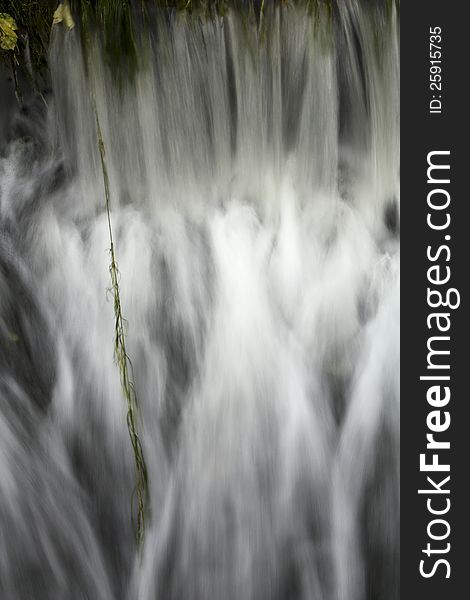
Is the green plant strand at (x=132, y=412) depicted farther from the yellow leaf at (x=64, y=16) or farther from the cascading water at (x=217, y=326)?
the yellow leaf at (x=64, y=16)

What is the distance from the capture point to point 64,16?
166cm

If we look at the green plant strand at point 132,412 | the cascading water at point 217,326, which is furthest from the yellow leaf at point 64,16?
the green plant strand at point 132,412

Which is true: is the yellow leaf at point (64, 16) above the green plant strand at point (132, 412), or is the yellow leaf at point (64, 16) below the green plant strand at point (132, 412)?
above

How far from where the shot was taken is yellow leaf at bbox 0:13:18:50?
1.68 m

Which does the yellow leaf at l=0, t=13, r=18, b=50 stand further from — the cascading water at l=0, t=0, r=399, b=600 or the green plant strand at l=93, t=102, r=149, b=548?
the green plant strand at l=93, t=102, r=149, b=548

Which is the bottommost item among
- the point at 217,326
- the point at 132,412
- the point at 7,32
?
the point at 132,412

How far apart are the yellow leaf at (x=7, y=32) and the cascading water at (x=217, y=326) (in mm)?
100

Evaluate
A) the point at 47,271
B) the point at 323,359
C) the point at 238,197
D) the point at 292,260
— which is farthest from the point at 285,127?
the point at 47,271

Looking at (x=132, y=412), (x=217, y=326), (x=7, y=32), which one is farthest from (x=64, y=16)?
(x=132, y=412)

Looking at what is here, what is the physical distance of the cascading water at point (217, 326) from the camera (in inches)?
67.8

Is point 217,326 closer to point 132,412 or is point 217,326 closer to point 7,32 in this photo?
point 132,412

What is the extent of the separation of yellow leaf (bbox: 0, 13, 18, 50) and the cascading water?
3.9 inches

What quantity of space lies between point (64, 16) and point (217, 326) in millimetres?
821

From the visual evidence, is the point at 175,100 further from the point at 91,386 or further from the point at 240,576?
the point at 240,576
